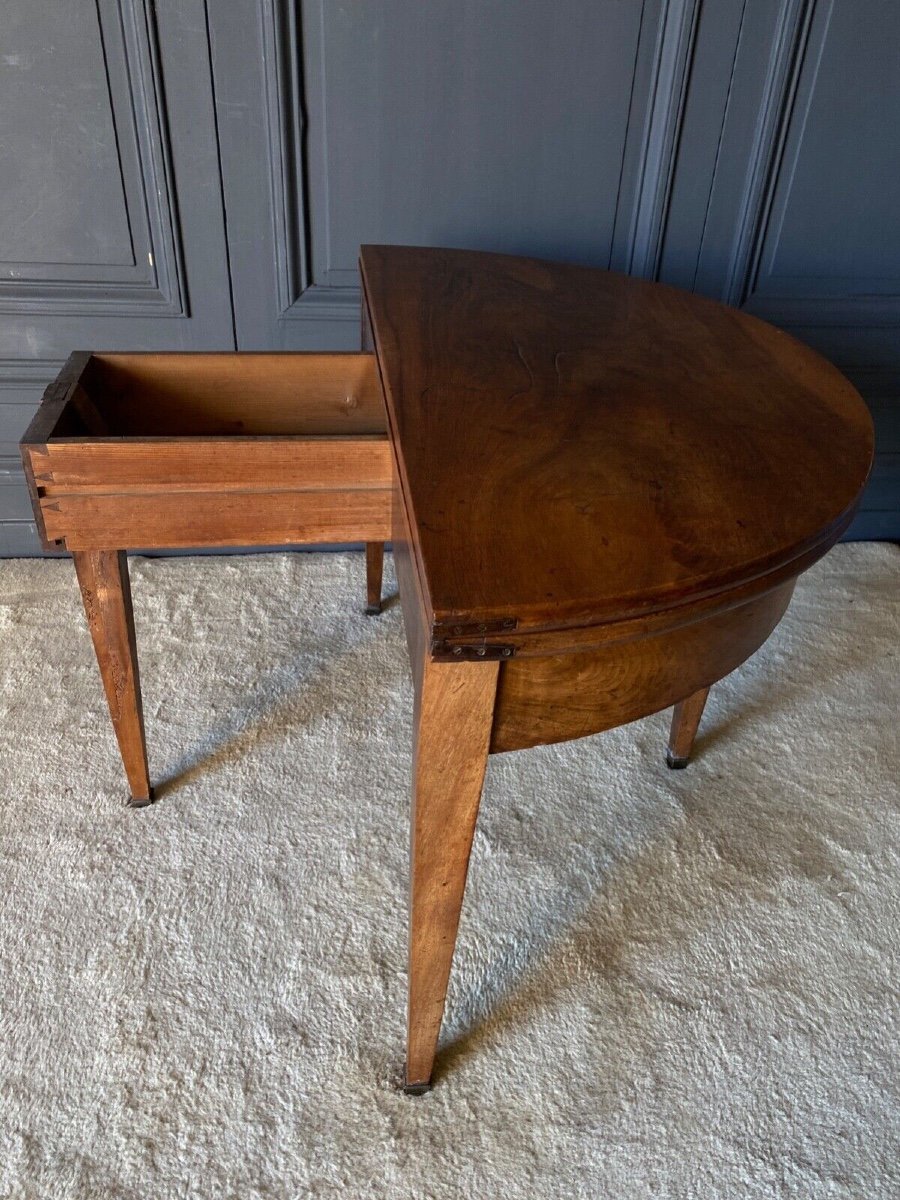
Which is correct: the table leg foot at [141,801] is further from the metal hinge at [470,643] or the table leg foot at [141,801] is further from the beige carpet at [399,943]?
the metal hinge at [470,643]

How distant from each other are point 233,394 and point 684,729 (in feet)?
2.09

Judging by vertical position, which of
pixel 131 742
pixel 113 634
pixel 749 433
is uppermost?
pixel 749 433

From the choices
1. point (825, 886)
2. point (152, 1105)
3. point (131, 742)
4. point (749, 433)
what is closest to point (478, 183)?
point (749, 433)

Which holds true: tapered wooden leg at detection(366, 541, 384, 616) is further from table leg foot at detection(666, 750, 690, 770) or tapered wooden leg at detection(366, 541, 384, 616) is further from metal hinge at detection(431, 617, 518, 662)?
metal hinge at detection(431, 617, 518, 662)

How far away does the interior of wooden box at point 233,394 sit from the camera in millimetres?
886

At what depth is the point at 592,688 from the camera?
0.56 m

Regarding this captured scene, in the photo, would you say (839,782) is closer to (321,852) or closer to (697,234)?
(321,852)

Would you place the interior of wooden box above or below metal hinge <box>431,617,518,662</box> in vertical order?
below

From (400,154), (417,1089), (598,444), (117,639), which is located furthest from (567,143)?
(417,1089)

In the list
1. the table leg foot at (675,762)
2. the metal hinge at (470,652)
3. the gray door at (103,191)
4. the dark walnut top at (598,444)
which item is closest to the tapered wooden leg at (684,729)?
the table leg foot at (675,762)

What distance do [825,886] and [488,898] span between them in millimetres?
365

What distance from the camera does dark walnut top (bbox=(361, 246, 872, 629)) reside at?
0.51 metres

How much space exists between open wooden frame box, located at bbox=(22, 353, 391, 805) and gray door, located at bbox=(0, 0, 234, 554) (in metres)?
0.44

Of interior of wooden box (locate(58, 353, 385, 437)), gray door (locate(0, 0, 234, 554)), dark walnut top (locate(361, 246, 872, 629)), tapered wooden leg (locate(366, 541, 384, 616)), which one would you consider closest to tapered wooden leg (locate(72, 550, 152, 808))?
interior of wooden box (locate(58, 353, 385, 437))
